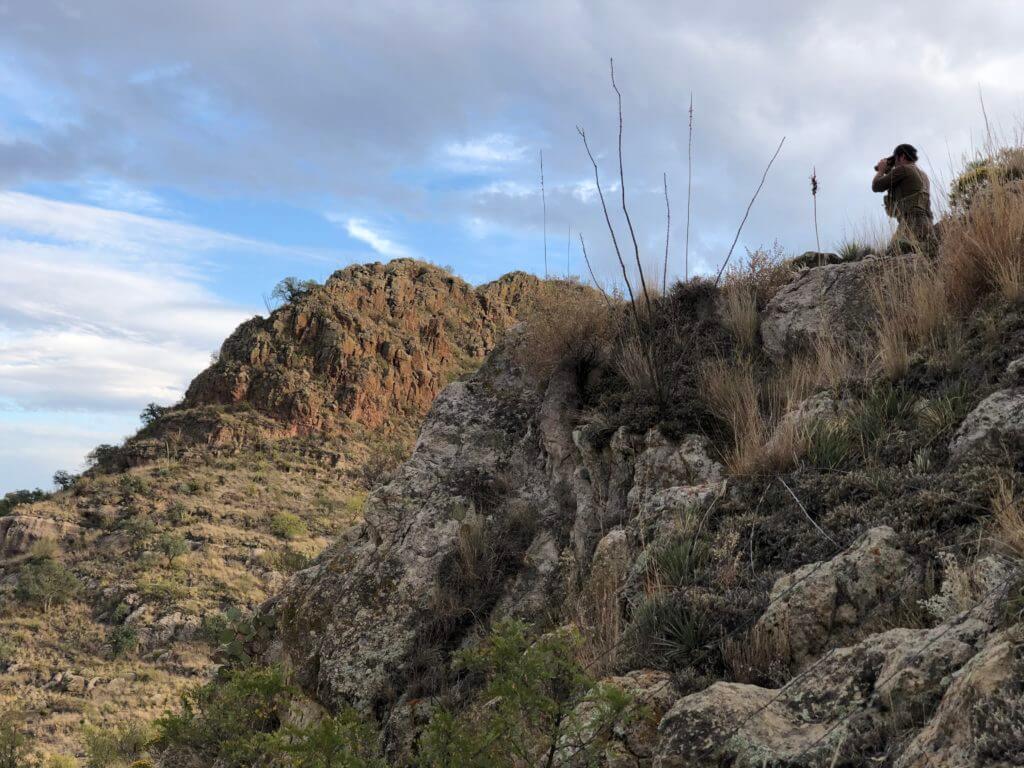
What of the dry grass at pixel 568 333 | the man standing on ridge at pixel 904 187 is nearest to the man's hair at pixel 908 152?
the man standing on ridge at pixel 904 187

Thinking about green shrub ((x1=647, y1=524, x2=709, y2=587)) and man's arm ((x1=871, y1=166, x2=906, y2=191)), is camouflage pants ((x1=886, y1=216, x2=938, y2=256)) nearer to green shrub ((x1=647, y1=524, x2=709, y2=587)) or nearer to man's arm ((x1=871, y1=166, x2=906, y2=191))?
man's arm ((x1=871, y1=166, x2=906, y2=191))

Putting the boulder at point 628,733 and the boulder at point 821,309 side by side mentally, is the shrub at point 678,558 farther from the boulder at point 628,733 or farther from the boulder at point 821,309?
the boulder at point 821,309

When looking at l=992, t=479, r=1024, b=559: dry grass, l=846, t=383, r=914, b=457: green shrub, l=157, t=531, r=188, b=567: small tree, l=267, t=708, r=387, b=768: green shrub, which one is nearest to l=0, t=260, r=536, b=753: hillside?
l=157, t=531, r=188, b=567: small tree

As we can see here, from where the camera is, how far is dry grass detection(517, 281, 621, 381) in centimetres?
800

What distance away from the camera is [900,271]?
6.97m

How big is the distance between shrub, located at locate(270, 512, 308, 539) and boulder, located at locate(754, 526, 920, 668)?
2090cm

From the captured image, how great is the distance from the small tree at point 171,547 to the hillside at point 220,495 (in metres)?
0.04

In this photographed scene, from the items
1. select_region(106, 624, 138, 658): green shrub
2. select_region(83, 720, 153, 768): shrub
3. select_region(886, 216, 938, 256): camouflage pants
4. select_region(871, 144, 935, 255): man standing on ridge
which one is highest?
select_region(871, 144, 935, 255): man standing on ridge

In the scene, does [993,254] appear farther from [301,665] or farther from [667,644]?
[301,665]

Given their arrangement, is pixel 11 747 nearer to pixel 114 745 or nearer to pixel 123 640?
pixel 114 745

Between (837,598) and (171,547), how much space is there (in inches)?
831

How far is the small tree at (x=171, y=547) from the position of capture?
837 inches

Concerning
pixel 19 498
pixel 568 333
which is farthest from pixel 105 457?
pixel 568 333

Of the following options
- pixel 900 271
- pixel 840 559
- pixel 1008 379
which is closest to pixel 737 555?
pixel 840 559
